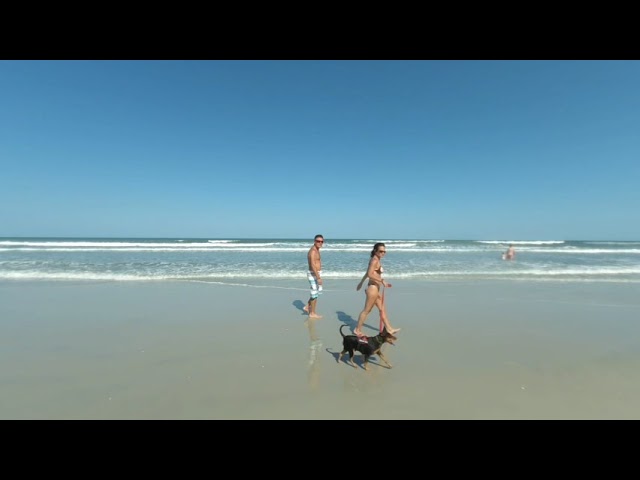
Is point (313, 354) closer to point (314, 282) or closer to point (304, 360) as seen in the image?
point (304, 360)

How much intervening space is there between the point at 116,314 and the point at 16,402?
353 centimetres

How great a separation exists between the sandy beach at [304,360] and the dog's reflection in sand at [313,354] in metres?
0.03

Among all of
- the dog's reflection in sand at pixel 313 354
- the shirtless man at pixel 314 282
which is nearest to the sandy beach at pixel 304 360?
the dog's reflection in sand at pixel 313 354

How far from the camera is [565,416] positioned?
2.84 m

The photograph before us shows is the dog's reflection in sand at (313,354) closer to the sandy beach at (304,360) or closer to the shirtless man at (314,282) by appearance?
the sandy beach at (304,360)

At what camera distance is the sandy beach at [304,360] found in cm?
297

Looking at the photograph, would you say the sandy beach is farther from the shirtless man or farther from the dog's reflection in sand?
the shirtless man

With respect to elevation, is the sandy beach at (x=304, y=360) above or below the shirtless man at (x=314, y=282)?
below

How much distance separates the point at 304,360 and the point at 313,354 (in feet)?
0.82

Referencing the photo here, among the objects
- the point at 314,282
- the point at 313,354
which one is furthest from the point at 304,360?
the point at 314,282

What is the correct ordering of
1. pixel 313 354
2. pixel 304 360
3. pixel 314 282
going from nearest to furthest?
pixel 304 360 → pixel 313 354 → pixel 314 282

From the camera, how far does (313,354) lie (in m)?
4.31

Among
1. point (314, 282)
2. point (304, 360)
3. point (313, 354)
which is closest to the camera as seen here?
point (304, 360)
